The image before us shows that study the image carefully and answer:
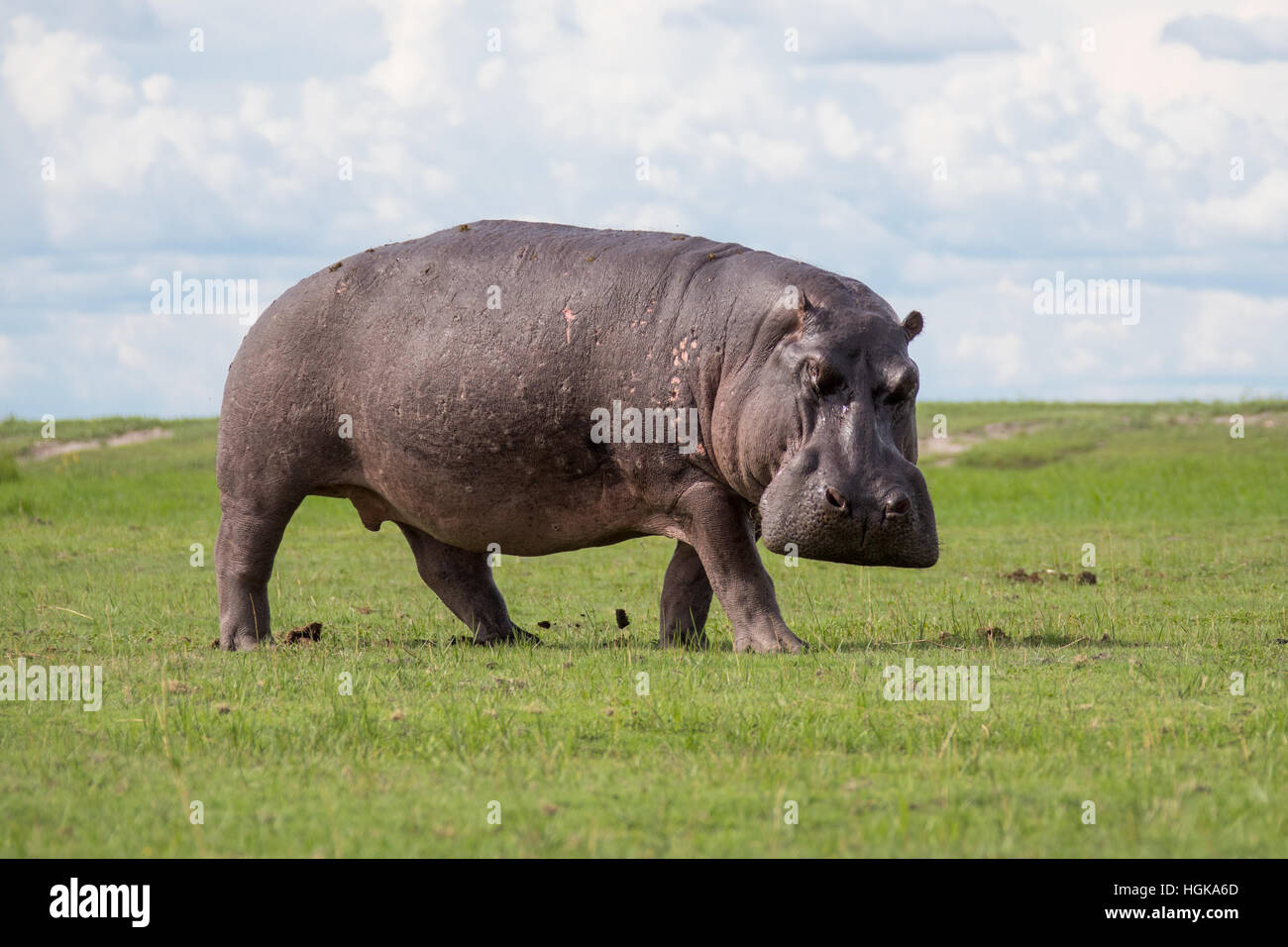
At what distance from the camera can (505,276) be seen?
962cm

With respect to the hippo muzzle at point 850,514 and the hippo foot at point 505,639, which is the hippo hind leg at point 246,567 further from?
the hippo muzzle at point 850,514

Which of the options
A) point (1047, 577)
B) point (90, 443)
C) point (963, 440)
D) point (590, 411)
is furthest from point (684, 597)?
point (90, 443)

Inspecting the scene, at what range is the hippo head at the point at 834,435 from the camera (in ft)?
27.0

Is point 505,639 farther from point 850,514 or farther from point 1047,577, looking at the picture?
point 1047,577

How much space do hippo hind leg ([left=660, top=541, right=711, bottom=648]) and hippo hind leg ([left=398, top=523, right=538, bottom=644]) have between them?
48.6 inches

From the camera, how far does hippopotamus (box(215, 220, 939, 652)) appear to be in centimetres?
840

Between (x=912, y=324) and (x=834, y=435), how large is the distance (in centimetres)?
105

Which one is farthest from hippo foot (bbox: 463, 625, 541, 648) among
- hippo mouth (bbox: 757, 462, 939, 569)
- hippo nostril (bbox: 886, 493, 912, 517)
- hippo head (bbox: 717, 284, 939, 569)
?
hippo nostril (bbox: 886, 493, 912, 517)

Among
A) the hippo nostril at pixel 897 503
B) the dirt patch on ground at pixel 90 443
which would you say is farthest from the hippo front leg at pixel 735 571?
the dirt patch on ground at pixel 90 443

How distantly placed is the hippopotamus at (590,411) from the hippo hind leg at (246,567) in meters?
0.02

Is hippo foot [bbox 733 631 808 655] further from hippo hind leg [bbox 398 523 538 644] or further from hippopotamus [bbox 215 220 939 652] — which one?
hippo hind leg [bbox 398 523 538 644]
